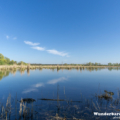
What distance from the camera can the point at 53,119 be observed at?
4336 millimetres

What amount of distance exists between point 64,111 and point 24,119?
232cm

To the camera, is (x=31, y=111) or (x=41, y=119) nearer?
(x=41, y=119)

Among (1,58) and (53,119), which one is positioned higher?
(1,58)

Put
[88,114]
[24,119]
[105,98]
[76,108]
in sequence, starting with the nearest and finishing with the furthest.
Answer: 1. [24,119]
2. [88,114]
3. [76,108]
4. [105,98]

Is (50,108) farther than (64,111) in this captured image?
Yes

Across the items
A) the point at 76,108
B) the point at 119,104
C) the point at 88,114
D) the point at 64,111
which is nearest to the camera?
the point at 88,114

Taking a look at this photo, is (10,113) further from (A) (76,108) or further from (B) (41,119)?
(A) (76,108)

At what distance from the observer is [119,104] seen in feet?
20.0

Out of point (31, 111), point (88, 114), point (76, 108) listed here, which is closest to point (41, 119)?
point (31, 111)

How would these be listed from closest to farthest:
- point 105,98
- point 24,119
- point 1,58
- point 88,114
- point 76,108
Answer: point 24,119
point 88,114
point 76,108
point 105,98
point 1,58

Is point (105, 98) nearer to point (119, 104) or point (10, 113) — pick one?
point (119, 104)

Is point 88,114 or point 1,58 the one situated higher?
point 1,58

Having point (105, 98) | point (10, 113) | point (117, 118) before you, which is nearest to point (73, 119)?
point (117, 118)

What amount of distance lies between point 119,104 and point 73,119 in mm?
4105
